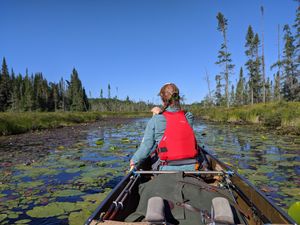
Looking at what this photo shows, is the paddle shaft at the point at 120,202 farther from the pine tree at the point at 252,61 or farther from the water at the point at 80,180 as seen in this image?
the pine tree at the point at 252,61

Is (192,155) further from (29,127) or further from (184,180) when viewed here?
(29,127)

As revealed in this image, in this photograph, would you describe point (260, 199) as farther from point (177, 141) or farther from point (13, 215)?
point (13, 215)

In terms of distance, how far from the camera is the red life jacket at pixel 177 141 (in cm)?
377

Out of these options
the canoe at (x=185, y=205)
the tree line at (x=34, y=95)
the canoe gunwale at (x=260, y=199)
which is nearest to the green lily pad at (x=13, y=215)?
the canoe at (x=185, y=205)

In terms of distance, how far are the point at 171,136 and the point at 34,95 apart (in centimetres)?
7830

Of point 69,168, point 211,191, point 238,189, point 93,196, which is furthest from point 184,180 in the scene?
point 69,168

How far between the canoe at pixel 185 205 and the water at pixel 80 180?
65.4 inches

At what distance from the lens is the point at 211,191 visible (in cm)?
308

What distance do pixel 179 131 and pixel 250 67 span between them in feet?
170

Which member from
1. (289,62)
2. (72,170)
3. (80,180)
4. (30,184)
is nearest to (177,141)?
(80,180)

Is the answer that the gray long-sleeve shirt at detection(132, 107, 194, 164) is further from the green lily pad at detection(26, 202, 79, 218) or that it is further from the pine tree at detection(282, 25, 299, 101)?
the pine tree at detection(282, 25, 299, 101)

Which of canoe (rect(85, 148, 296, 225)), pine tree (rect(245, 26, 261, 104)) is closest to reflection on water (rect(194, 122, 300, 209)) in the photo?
canoe (rect(85, 148, 296, 225))

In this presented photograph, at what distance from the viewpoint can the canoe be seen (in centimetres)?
238

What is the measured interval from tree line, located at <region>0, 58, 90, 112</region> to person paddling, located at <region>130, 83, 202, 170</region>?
71.0 meters
